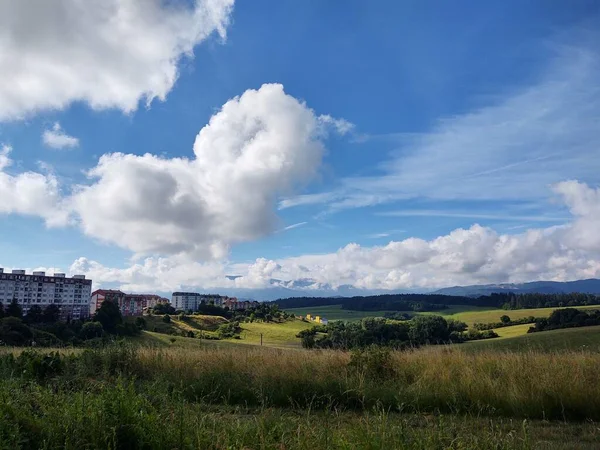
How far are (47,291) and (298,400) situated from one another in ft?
372

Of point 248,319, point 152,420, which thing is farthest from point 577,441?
point 248,319

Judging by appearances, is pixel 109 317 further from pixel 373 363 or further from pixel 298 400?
pixel 298 400

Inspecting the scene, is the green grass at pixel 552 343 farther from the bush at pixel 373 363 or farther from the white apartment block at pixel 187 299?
the white apartment block at pixel 187 299

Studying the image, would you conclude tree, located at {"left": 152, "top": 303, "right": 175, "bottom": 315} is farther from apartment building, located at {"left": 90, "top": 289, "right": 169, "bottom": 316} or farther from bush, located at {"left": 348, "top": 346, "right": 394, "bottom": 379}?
bush, located at {"left": 348, "top": 346, "right": 394, "bottom": 379}

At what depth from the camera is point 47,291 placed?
10362 centimetres

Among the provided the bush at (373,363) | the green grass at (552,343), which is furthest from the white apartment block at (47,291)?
the bush at (373,363)

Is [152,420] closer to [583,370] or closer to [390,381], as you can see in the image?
[390,381]

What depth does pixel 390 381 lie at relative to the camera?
938cm

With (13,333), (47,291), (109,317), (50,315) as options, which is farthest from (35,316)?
(13,333)

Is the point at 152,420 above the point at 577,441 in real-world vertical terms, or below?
above

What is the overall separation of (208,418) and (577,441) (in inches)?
202

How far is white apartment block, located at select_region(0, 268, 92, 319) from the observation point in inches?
3740

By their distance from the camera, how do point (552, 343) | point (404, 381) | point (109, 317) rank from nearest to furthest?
point (404, 381) < point (552, 343) < point (109, 317)

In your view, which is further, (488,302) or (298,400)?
(488,302)
